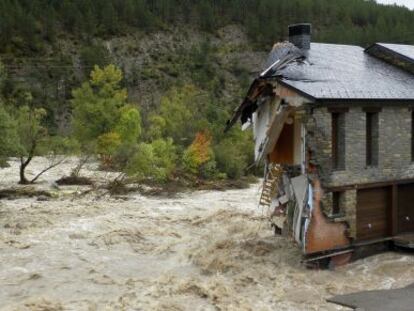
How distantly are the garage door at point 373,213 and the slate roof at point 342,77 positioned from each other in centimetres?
325

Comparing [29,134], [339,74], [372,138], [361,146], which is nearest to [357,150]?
[361,146]

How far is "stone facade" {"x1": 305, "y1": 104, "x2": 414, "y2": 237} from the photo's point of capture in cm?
1631

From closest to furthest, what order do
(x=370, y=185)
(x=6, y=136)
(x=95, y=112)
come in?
(x=370, y=185), (x=6, y=136), (x=95, y=112)

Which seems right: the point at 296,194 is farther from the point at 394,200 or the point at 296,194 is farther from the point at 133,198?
the point at 133,198

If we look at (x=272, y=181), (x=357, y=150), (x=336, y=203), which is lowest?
(x=336, y=203)

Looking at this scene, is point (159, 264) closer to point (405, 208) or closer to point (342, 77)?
point (342, 77)

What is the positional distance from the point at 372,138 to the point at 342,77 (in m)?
2.25

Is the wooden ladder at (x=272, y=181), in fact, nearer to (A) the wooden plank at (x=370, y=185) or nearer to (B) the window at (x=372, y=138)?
(A) the wooden plank at (x=370, y=185)

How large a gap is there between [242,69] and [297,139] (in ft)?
209

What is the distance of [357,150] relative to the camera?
17047 mm

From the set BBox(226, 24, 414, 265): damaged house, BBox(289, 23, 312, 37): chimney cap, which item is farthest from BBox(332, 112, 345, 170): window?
BBox(289, 23, 312, 37): chimney cap

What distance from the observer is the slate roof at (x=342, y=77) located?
646 inches

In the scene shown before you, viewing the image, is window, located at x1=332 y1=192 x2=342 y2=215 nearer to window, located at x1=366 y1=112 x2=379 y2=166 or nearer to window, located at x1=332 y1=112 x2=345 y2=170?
window, located at x1=332 y1=112 x2=345 y2=170

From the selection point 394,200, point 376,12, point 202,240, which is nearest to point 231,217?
point 202,240
